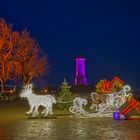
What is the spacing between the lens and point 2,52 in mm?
61188

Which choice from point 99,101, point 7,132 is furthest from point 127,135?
point 99,101

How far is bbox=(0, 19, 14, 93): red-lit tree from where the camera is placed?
60531mm

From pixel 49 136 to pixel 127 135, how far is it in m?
2.96

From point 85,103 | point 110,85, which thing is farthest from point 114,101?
point 110,85

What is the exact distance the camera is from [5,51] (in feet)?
202

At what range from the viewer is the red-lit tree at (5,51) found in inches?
2383

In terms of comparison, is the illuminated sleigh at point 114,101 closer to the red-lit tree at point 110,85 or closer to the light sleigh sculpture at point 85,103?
the light sleigh sculpture at point 85,103

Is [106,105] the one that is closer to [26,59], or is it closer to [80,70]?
[26,59]

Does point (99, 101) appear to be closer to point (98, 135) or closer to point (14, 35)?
point (98, 135)

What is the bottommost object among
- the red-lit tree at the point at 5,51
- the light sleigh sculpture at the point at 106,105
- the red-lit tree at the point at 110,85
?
Result: the light sleigh sculpture at the point at 106,105

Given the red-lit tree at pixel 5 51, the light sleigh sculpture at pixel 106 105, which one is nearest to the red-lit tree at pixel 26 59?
the red-lit tree at pixel 5 51

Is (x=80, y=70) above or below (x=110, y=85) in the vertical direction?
above

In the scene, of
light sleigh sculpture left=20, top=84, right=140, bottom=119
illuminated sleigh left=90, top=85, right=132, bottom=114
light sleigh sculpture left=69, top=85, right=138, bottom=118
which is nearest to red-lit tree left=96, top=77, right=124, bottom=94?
light sleigh sculpture left=69, top=85, right=138, bottom=118

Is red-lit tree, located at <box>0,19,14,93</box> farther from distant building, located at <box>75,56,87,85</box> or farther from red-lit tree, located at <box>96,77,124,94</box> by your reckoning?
distant building, located at <box>75,56,87,85</box>
